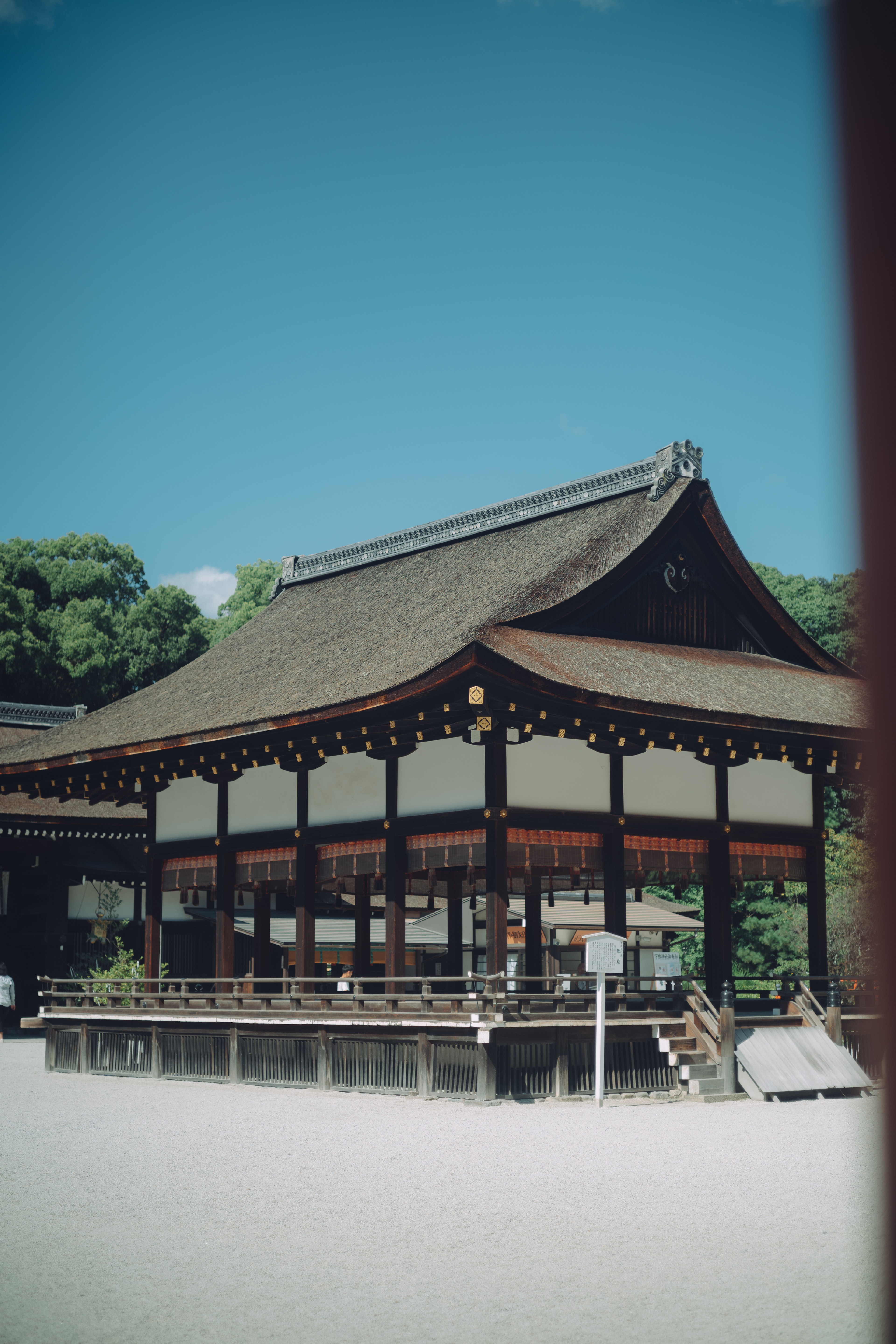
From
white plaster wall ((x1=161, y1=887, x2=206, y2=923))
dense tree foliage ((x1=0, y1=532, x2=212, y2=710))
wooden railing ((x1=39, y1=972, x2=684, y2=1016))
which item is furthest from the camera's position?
dense tree foliage ((x1=0, y1=532, x2=212, y2=710))

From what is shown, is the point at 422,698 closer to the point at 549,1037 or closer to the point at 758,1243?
the point at 549,1037

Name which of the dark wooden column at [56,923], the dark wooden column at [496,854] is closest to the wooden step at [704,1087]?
the dark wooden column at [496,854]

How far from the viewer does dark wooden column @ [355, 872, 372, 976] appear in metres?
20.7

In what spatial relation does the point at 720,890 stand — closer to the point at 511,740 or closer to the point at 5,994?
the point at 511,740

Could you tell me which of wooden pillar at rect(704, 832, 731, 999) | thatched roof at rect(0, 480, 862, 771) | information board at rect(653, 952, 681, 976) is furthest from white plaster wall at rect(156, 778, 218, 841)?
wooden pillar at rect(704, 832, 731, 999)

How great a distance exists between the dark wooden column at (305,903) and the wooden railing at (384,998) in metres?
0.32

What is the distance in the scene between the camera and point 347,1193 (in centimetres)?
859

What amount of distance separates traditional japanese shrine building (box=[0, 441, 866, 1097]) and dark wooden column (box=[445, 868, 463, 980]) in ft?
0.24

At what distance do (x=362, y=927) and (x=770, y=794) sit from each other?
739cm

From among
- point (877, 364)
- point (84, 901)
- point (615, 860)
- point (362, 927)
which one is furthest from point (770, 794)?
point (877, 364)

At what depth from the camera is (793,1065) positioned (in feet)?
50.5

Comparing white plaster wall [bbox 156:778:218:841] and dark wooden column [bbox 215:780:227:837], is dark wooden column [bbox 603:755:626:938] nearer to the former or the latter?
dark wooden column [bbox 215:780:227:837]

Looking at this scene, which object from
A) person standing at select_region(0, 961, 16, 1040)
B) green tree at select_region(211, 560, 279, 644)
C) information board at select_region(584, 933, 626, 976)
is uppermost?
green tree at select_region(211, 560, 279, 644)

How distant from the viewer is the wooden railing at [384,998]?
47.5ft
